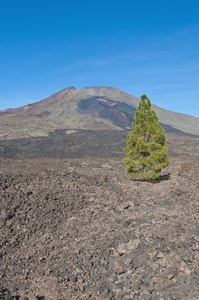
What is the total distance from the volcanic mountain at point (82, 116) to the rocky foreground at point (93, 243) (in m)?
35.3

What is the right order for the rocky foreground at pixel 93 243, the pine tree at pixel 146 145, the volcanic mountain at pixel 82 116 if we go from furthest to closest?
the volcanic mountain at pixel 82 116 < the pine tree at pixel 146 145 < the rocky foreground at pixel 93 243

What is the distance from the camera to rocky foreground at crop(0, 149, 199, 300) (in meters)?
5.71

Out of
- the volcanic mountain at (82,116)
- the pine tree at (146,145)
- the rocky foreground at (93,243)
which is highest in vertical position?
the volcanic mountain at (82,116)

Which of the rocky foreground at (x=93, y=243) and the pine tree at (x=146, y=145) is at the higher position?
the pine tree at (x=146, y=145)

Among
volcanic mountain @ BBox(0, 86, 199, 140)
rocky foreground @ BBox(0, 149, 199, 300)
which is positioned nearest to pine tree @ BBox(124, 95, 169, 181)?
rocky foreground @ BBox(0, 149, 199, 300)

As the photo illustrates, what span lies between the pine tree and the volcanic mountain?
32.3m

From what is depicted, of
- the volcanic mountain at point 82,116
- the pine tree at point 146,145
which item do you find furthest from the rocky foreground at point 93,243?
the volcanic mountain at point 82,116

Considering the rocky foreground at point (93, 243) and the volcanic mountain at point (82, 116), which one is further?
the volcanic mountain at point (82, 116)

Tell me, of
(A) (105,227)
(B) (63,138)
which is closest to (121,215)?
(A) (105,227)

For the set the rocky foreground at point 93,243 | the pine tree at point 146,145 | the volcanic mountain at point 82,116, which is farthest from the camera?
the volcanic mountain at point 82,116

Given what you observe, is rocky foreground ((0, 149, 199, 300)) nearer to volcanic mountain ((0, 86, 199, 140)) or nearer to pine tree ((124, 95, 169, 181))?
pine tree ((124, 95, 169, 181))

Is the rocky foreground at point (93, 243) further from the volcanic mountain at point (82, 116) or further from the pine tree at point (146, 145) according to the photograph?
the volcanic mountain at point (82, 116)

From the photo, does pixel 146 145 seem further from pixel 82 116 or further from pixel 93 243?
pixel 82 116

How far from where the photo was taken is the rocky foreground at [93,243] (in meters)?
5.71
